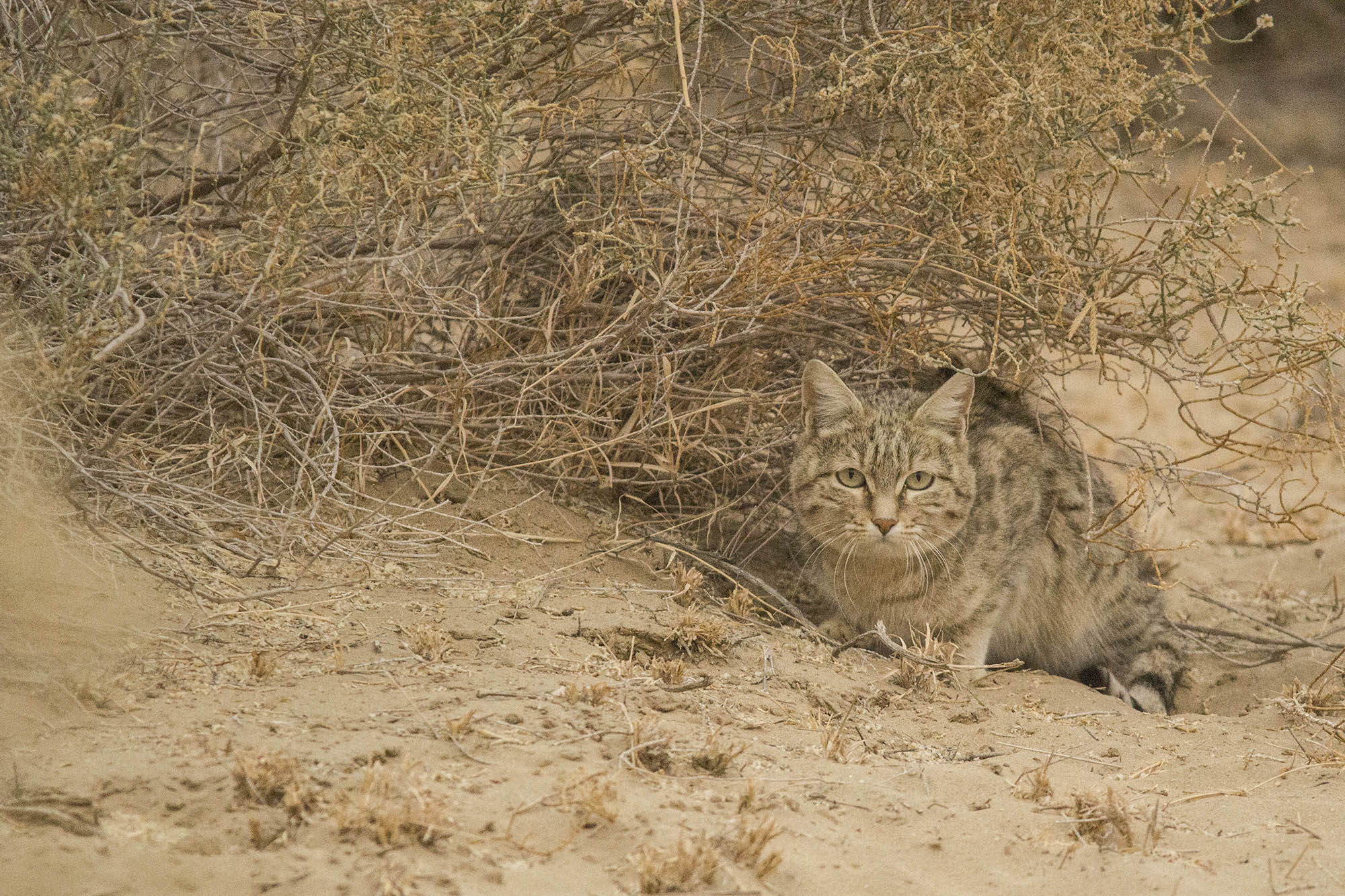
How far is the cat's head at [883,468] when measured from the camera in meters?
4.17

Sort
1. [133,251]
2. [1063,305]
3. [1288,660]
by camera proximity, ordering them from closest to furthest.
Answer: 1. [133,251]
2. [1063,305]
3. [1288,660]

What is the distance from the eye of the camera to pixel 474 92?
12.2 ft

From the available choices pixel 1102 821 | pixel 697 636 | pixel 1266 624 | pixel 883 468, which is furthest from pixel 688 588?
pixel 1266 624

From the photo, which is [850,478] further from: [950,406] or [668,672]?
[668,672]

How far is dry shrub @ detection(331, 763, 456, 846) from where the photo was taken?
227cm

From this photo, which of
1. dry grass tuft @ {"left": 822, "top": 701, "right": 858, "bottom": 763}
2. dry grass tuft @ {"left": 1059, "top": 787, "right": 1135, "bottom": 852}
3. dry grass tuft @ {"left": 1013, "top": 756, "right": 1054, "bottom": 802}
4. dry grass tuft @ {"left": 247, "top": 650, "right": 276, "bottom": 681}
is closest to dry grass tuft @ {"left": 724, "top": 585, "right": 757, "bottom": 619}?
dry grass tuft @ {"left": 822, "top": 701, "right": 858, "bottom": 763}

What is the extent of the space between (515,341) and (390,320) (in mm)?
492

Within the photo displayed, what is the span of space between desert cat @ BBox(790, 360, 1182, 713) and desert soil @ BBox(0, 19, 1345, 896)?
39 centimetres

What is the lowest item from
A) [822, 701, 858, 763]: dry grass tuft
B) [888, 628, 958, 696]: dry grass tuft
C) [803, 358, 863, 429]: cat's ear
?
[888, 628, 958, 696]: dry grass tuft

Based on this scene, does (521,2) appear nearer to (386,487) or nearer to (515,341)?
(515,341)

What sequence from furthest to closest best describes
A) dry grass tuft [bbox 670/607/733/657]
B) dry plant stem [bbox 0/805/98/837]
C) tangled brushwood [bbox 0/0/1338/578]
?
1. dry grass tuft [bbox 670/607/733/657]
2. tangled brushwood [bbox 0/0/1338/578]
3. dry plant stem [bbox 0/805/98/837]

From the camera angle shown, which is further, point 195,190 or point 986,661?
point 986,661

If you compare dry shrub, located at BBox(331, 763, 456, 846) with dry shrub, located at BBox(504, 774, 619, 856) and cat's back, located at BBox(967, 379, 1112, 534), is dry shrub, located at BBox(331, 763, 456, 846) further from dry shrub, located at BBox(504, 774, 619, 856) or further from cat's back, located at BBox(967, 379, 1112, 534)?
cat's back, located at BBox(967, 379, 1112, 534)

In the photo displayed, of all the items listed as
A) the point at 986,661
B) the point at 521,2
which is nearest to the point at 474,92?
the point at 521,2
